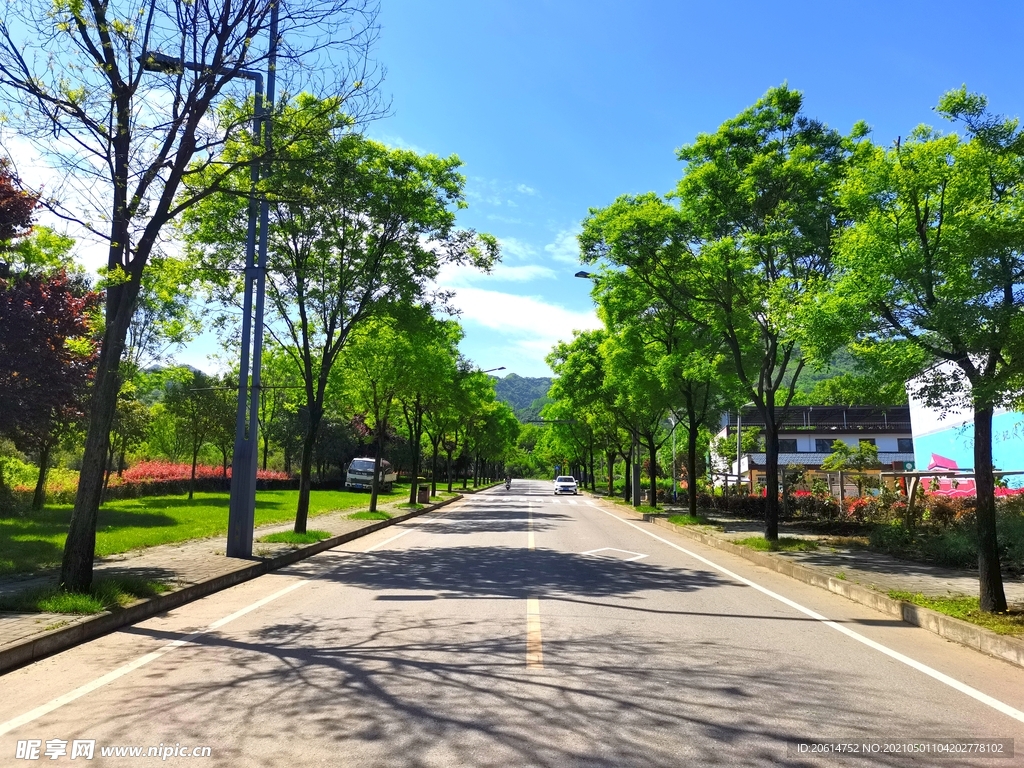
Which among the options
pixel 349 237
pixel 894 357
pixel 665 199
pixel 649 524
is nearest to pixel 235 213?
pixel 349 237

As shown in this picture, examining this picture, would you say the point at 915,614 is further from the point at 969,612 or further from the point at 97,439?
the point at 97,439

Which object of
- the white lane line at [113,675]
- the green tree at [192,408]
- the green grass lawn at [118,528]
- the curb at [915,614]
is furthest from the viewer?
the green tree at [192,408]

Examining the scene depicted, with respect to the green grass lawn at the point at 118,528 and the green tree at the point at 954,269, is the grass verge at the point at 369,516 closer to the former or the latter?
the green grass lawn at the point at 118,528

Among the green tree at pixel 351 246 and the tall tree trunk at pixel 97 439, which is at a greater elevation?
the green tree at pixel 351 246

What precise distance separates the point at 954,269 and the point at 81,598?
10.7m

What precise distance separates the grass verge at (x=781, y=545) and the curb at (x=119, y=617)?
10157 millimetres

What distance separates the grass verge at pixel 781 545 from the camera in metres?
15.3

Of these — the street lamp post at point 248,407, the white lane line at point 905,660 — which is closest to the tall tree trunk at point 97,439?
the street lamp post at point 248,407

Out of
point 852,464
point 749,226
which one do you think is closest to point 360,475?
point 852,464

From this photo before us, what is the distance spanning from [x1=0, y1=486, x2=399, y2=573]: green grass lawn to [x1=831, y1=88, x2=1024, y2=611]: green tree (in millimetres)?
12834

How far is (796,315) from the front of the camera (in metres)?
9.92

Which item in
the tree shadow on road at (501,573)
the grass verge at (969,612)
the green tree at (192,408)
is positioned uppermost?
the green tree at (192,408)

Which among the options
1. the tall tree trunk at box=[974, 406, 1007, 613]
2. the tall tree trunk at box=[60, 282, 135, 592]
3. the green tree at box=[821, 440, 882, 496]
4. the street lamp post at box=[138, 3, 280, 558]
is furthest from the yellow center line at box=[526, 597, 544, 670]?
the green tree at box=[821, 440, 882, 496]

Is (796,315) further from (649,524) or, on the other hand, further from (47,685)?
(649,524)
